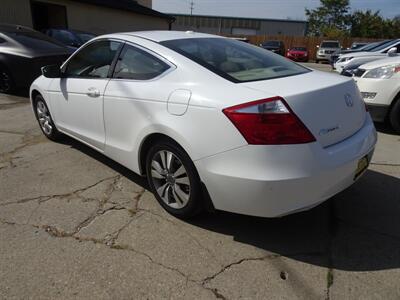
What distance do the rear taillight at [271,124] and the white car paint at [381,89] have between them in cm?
379

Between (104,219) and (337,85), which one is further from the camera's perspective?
(104,219)

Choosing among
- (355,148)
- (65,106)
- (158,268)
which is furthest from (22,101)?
(355,148)

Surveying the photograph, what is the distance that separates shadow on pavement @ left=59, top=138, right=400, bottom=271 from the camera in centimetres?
268

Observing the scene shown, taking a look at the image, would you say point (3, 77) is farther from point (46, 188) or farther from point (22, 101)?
point (46, 188)

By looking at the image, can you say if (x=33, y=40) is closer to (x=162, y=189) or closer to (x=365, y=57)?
(x=162, y=189)

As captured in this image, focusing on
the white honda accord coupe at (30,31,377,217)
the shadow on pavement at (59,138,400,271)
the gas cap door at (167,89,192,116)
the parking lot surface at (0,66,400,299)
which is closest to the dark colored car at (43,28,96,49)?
the white honda accord coupe at (30,31,377,217)

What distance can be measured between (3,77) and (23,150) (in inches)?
179

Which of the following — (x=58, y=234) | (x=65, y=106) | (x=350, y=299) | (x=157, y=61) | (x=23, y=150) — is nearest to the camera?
(x=350, y=299)

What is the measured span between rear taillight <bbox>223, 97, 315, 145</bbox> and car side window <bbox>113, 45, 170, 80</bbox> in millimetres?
960

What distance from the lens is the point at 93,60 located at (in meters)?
4.02

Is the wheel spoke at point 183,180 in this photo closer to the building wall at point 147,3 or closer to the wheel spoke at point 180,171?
the wheel spoke at point 180,171

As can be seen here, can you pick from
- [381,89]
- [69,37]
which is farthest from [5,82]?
[381,89]

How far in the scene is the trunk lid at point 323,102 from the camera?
2482 millimetres

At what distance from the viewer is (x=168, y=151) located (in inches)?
117
